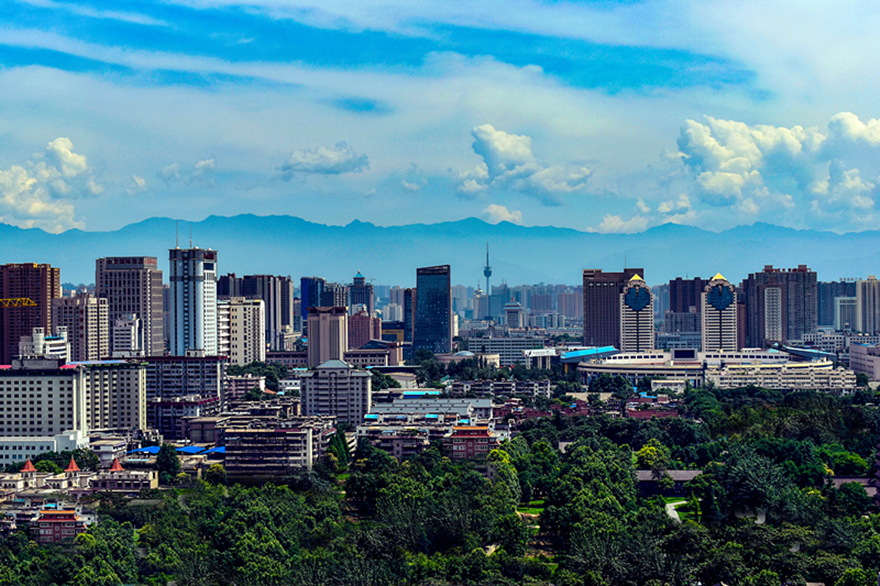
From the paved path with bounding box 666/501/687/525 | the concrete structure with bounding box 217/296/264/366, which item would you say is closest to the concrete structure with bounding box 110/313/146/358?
the concrete structure with bounding box 217/296/264/366

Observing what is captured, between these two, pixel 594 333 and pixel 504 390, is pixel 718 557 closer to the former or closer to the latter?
pixel 504 390

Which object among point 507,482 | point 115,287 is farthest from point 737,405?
point 115,287

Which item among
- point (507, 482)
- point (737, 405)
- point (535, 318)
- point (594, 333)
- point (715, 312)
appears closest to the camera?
point (507, 482)

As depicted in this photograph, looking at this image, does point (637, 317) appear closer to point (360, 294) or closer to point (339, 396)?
point (339, 396)

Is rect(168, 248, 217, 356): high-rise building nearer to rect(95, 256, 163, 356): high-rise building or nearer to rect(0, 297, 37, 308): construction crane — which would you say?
rect(95, 256, 163, 356): high-rise building

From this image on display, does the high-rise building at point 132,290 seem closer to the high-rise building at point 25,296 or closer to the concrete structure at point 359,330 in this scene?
the high-rise building at point 25,296

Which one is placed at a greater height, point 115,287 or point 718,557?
point 115,287
